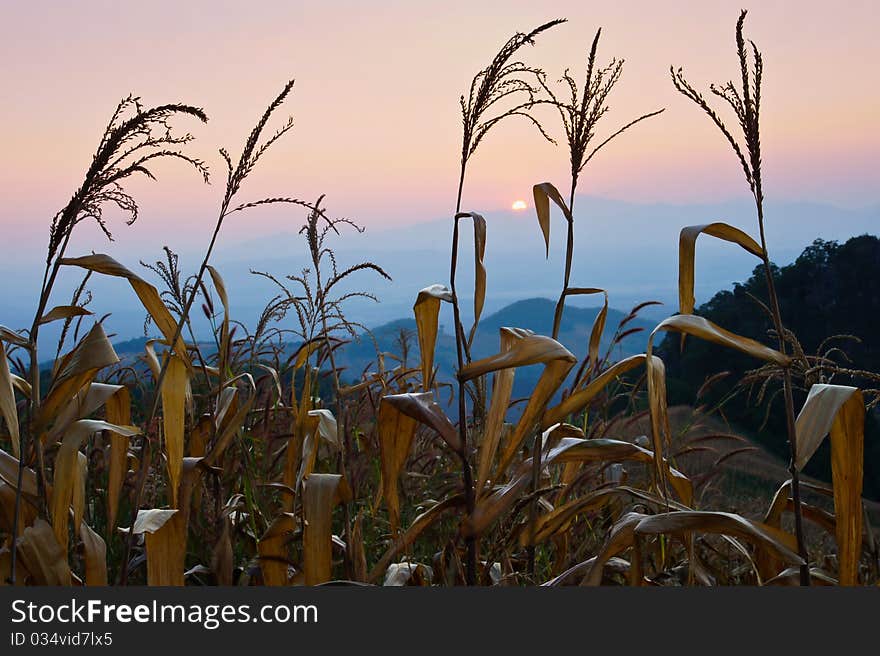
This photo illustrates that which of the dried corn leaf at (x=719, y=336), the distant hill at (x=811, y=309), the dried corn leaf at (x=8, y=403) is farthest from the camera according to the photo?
the distant hill at (x=811, y=309)

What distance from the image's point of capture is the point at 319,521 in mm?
2248

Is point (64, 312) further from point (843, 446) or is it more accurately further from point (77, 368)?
point (843, 446)

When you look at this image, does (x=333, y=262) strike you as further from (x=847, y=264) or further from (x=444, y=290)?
(x=847, y=264)

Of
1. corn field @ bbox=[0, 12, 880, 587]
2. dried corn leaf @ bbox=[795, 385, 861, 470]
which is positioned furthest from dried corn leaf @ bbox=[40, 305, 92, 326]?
dried corn leaf @ bbox=[795, 385, 861, 470]

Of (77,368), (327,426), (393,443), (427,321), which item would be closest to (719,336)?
(427,321)

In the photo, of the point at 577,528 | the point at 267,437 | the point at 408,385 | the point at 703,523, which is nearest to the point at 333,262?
the point at 267,437

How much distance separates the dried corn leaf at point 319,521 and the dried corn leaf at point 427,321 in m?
0.37

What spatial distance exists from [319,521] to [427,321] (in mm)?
624

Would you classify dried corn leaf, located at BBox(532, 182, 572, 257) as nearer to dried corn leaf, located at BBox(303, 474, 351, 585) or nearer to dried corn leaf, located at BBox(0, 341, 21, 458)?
dried corn leaf, located at BBox(303, 474, 351, 585)

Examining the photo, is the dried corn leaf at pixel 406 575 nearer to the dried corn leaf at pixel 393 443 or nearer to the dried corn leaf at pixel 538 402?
the dried corn leaf at pixel 393 443

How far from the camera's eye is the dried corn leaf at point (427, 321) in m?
2.17

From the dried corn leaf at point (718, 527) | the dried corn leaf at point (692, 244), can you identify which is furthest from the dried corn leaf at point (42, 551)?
the dried corn leaf at point (692, 244)

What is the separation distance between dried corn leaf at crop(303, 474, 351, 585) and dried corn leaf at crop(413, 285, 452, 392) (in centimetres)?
37

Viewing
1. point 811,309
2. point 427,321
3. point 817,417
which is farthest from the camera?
point 811,309
